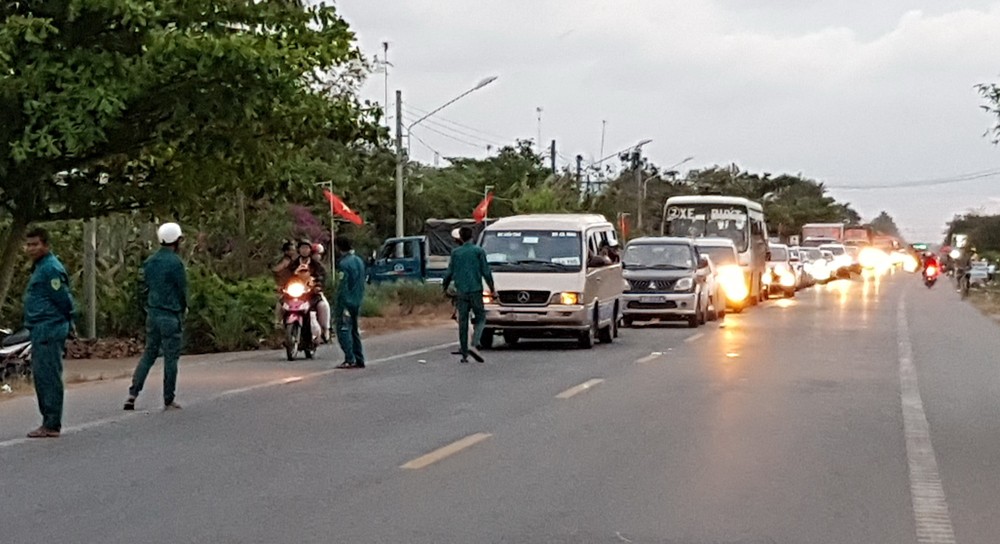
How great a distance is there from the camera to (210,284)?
2484 cm

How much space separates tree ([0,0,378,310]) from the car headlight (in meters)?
4.43

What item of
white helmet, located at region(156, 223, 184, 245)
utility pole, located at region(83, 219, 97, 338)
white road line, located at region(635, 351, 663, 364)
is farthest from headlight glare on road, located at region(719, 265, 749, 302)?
white helmet, located at region(156, 223, 184, 245)

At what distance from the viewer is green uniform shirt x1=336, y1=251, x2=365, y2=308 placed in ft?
64.4

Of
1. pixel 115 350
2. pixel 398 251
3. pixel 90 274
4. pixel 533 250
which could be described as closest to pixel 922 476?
pixel 533 250

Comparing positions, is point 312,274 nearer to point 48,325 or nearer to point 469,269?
point 469,269

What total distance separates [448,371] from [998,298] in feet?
105

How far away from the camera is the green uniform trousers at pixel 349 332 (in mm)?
19688

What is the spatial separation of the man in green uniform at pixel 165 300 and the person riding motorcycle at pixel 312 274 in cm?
655

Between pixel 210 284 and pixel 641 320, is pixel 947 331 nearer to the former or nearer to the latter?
pixel 641 320

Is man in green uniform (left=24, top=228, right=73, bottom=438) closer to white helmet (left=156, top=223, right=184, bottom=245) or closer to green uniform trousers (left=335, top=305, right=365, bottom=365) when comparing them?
white helmet (left=156, top=223, right=184, bottom=245)

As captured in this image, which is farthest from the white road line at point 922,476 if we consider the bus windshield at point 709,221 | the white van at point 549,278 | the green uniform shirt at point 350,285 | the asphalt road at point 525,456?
the bus windshield at point 709,221

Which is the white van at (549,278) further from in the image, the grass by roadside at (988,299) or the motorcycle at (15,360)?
the grass by roadside at (988,299)

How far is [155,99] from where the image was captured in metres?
18.0

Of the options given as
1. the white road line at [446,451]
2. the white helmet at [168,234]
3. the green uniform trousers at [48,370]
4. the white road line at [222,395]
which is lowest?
the white road line at [446,451]
